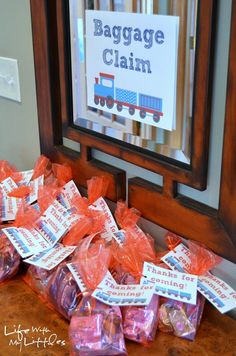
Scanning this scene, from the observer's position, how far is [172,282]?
0.81 meters

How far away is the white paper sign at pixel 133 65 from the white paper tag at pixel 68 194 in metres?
0.19

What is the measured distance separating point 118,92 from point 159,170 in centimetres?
17

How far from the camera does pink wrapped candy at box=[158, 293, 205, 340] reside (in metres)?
0.78

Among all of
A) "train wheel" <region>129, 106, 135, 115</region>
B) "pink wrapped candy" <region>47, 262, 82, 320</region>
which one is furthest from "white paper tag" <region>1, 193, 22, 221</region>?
"train wheel" <region>129, 106, 135, 115</region>

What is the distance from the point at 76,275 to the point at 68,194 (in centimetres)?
28

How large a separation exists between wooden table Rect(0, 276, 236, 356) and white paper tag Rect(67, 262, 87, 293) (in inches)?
3.4

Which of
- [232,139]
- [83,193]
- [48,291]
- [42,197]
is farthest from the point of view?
[83,193]

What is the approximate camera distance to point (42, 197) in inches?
40.3

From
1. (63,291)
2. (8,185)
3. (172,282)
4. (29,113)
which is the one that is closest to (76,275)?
(63,291)

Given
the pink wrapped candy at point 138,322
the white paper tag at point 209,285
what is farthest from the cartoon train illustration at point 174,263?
the pink wrapped candy at point 138,322

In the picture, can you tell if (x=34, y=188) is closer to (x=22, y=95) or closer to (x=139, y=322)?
(x=22, y=95)

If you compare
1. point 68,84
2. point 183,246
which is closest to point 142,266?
point 183,246

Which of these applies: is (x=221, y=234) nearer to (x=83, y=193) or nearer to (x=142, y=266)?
(x=142, y=266)

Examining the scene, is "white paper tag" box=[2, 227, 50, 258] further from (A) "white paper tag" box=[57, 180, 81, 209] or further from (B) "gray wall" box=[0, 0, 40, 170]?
(B) "gray wall" box=[0, 0, 40, 170]
